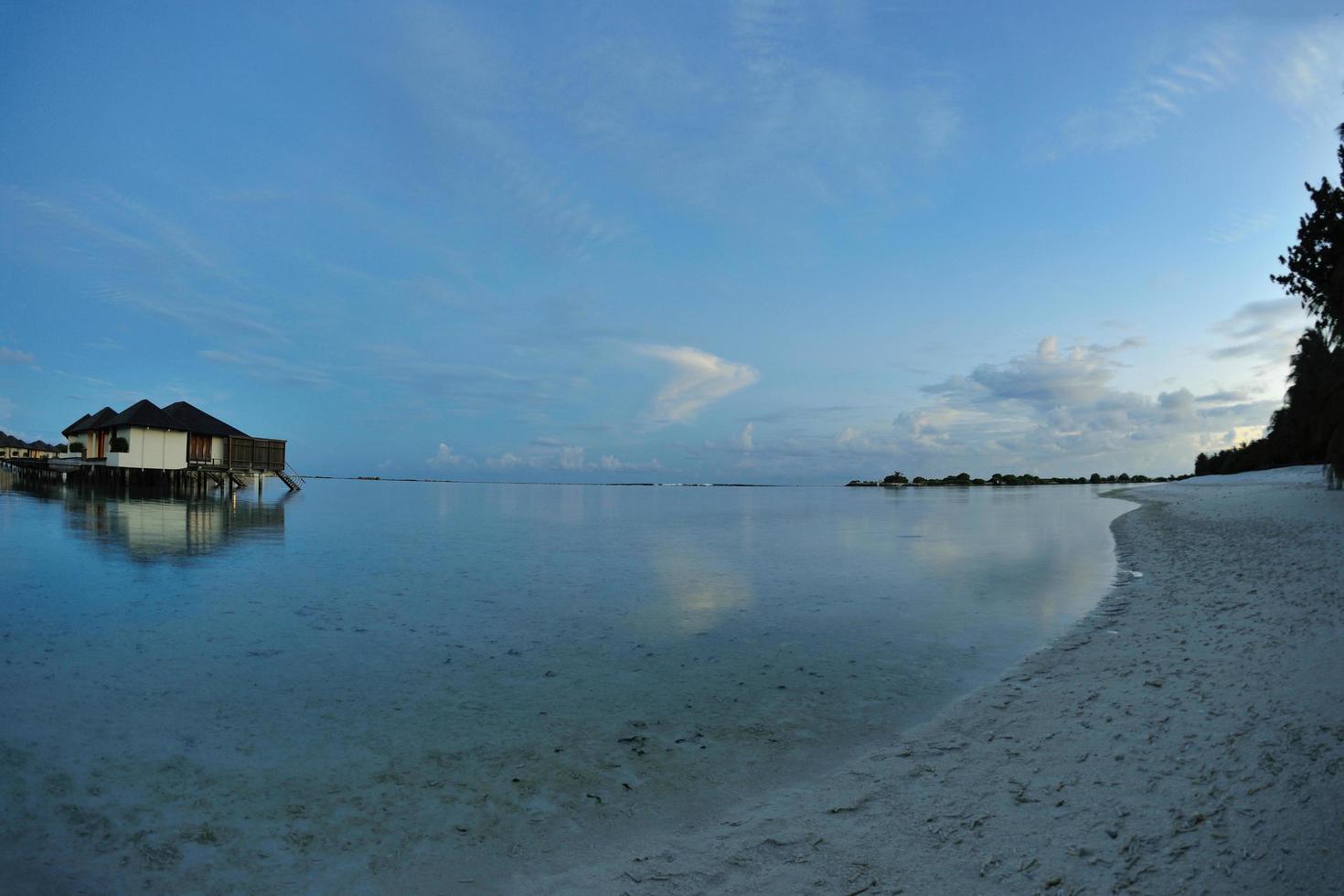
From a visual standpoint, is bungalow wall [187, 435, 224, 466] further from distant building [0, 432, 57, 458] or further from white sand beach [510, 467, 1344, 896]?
white sand beach [510, 467, 1344, 896]

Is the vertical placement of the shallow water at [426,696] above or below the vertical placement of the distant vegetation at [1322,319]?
below

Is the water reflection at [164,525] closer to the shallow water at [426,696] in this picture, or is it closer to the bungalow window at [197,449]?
the shallow water at [426,696]

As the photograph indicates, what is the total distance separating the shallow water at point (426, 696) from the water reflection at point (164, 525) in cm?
153

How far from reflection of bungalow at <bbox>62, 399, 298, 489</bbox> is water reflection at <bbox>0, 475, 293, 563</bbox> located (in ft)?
25.7

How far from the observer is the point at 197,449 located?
161 ft

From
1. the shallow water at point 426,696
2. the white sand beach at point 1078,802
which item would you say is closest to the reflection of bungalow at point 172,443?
the shallow water at point 426,696

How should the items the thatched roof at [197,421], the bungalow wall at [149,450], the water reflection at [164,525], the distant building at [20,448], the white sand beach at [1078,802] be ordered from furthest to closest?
the distant building at [20,448] < the thatched roof at [197,421] < the bungalow wall at [149,450] < the water reflection at [164,525] < the white sand beach at [1078,802]

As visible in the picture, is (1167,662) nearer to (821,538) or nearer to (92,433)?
(821,538)

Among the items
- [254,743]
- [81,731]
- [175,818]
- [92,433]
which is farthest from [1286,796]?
[92,433]

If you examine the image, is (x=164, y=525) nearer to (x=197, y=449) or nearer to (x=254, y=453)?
(x=197, y=449)

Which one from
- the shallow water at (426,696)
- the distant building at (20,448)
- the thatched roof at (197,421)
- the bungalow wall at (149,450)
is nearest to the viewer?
the shallow water at (426,696)

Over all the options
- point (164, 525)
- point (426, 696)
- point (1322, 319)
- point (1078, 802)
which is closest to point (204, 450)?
point (164, 525)

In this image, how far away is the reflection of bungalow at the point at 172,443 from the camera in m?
44.3

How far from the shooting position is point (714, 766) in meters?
4.48
